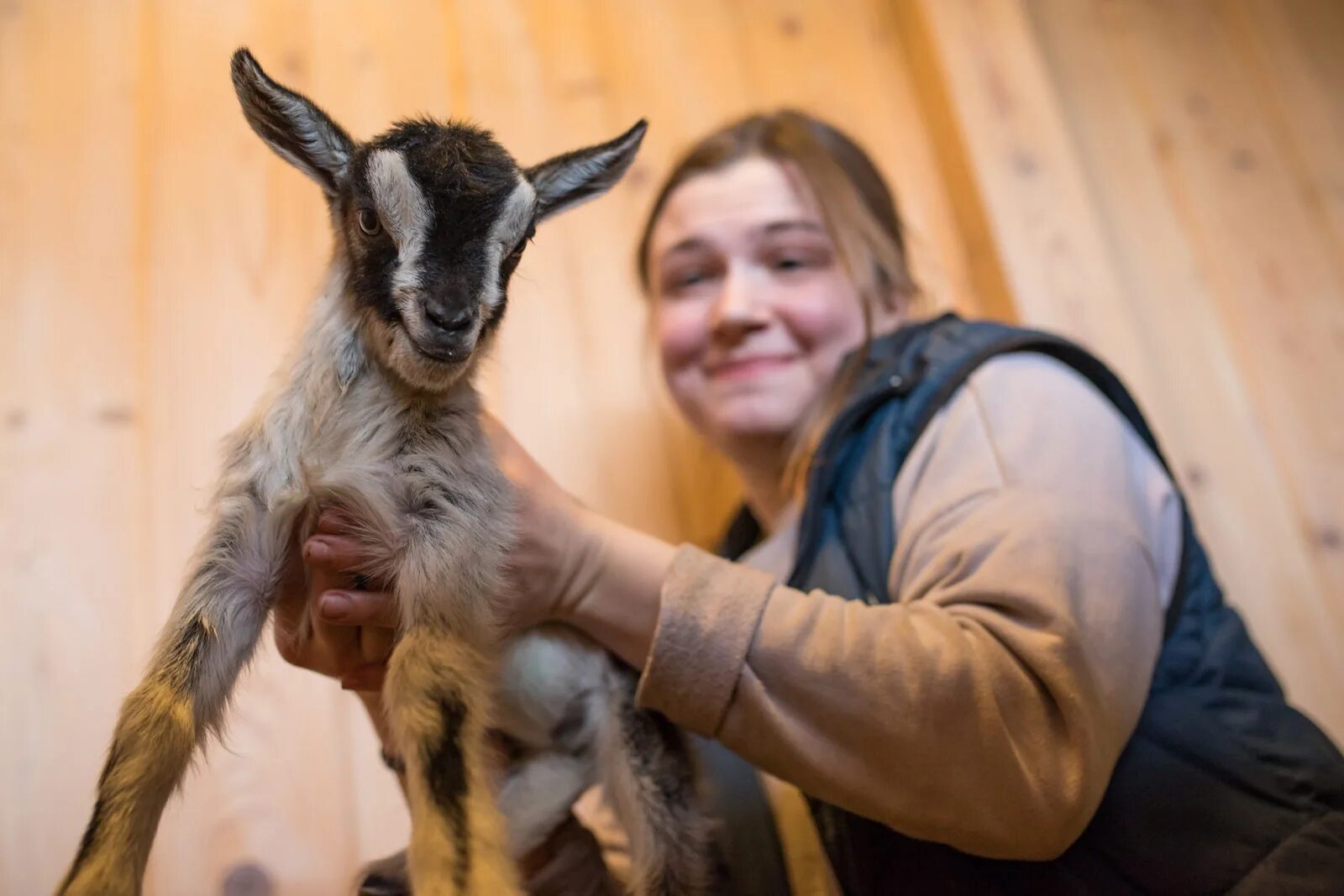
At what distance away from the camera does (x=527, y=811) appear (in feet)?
4.58

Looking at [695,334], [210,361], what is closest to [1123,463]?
[695,334]

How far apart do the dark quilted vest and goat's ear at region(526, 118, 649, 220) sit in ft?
1.94

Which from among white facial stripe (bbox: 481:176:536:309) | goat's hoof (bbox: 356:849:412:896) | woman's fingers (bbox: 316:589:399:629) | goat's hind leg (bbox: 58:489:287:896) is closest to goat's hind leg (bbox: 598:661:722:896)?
goat's hoof (bbox: 356:849:412:896)

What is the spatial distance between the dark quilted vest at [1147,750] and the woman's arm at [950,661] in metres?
0.08

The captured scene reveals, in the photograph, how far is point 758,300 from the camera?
1843 mm

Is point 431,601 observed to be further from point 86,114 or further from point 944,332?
point 86,114

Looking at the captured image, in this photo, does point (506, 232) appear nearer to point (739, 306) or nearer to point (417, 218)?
point (417, 218)

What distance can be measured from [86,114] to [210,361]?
69cm

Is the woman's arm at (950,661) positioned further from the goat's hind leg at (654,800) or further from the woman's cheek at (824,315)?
the woman's cheek at (824,315)

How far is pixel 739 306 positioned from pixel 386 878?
1.15 meters

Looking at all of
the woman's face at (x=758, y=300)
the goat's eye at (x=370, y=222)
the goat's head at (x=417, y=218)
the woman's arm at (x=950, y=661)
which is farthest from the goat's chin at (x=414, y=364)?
the woman's face at (x=758, y=300)

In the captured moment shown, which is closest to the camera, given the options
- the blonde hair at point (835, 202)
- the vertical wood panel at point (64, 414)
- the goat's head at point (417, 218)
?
the goat's head at point (417, 218)

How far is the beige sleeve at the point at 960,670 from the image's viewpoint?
46.9 inches

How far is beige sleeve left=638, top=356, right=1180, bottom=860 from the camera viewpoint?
1.19 m
